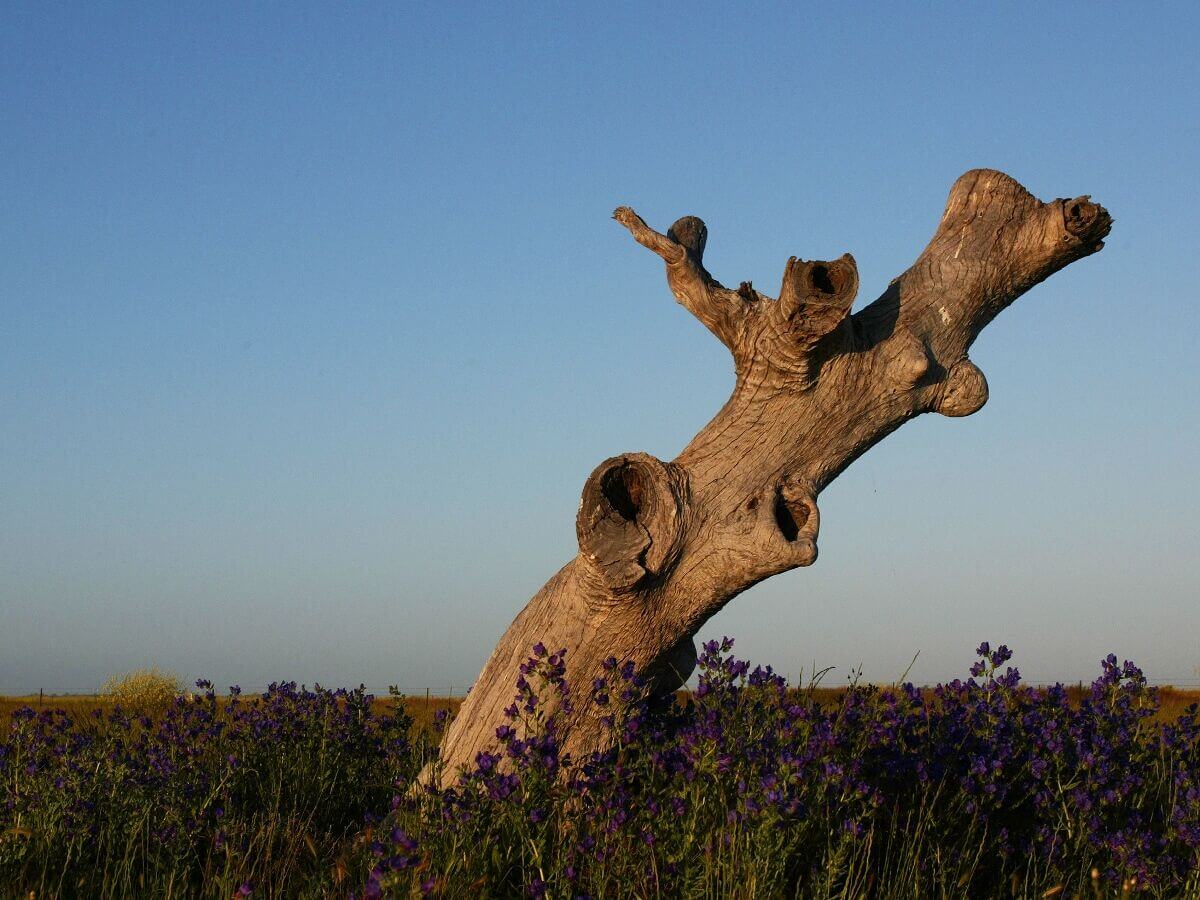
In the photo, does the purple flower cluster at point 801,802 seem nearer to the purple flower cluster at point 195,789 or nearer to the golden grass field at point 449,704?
the purple flower cluster at point 195,789


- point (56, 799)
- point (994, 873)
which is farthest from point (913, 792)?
point (56, 799)

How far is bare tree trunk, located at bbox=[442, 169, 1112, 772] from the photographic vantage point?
5.45 meters

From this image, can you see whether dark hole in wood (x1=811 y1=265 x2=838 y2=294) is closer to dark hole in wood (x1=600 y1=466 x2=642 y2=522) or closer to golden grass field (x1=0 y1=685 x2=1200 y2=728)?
dark hole in wood (x1=600 y1=466 x2=642 y2=522)

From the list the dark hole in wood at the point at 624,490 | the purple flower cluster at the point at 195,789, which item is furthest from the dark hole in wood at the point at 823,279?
the purple flower cluster at the point at 195,789

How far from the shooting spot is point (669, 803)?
4508mm

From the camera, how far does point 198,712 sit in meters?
6.62

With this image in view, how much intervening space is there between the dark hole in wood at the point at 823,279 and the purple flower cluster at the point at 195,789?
3.34m

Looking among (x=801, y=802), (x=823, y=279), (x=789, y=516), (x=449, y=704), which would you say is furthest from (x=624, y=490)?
(x=449, y=704)

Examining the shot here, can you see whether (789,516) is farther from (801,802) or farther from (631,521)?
(801,802)

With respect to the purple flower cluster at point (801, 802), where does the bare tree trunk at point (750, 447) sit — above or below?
above

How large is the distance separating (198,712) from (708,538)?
320 centimetres

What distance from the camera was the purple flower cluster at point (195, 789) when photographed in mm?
5121

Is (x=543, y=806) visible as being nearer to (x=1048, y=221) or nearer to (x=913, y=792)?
(x=913, y=792)

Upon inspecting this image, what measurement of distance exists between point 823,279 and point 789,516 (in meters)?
1.18
